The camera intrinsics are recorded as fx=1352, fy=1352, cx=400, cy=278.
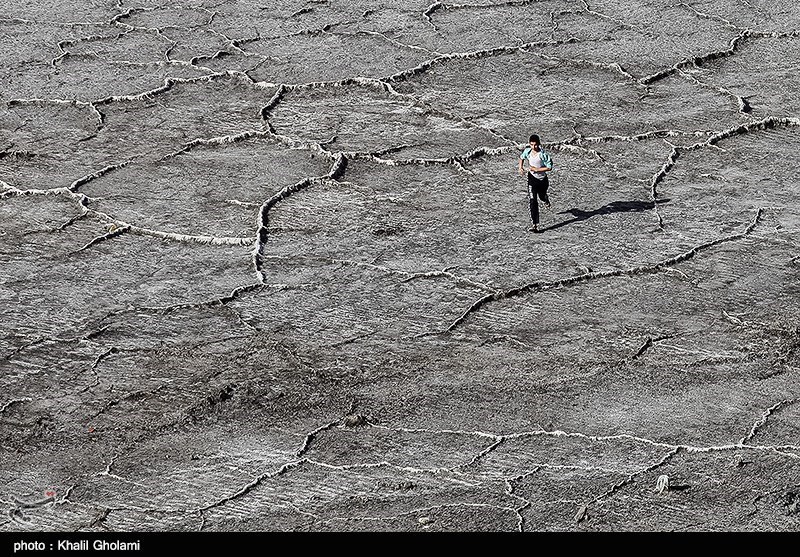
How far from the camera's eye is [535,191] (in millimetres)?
7414

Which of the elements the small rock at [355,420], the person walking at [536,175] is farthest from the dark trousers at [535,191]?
the small rock at [355,420]

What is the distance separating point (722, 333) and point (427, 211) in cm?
206

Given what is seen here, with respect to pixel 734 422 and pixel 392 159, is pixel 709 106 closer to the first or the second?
pixel 392 159

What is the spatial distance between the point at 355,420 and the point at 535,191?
219 centimetres

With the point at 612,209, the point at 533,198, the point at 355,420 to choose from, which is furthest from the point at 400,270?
the point at 355,420

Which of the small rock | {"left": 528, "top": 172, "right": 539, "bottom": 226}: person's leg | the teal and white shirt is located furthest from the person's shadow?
the small rock

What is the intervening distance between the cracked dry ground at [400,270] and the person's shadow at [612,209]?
5cm

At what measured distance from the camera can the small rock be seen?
5738mm

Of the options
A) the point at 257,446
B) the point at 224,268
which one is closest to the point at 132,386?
the point at 257,446

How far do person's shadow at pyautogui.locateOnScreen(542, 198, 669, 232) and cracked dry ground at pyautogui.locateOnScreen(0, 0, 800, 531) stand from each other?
1.8 inches

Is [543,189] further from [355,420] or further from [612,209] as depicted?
[355,420]

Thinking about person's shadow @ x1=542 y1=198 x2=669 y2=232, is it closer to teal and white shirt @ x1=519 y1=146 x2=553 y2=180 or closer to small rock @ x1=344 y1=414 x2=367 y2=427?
teal and white shirt @ x1=519 y1=146 x2=553 y2=180

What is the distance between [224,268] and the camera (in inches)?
283
